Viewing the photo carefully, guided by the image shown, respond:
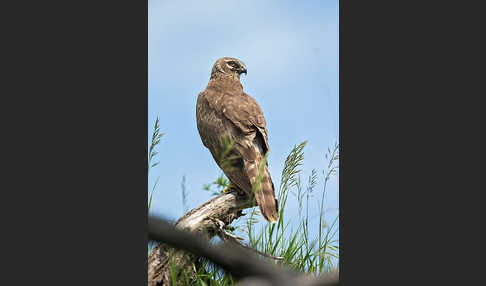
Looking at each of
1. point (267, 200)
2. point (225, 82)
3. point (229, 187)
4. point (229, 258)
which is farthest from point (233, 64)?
point (229, 258)

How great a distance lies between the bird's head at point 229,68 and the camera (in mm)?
3837

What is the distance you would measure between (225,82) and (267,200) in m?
1.64

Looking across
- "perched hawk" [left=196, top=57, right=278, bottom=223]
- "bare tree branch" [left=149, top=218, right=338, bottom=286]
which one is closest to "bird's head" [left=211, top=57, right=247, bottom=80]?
"perched hawk" [left=196, top=57, right=278, bottom=223]

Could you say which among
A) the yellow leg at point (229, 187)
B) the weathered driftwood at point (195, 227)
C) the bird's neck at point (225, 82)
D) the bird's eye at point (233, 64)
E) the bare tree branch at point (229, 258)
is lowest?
the bare tree branch at point (229, 258)

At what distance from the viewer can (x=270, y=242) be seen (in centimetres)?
316

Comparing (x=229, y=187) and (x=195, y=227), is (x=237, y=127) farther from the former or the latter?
(x=195, y=227)

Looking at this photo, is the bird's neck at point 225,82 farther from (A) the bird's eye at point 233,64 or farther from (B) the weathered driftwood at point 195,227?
(B) the weathered driftwood at point 195,227

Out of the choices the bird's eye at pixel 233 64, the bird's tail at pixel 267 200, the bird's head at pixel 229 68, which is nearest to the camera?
the bird's tail at pixel 267 200

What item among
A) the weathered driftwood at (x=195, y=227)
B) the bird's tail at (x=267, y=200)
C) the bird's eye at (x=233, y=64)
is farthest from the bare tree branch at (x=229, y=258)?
the bird's eye at (x=233, y=64)

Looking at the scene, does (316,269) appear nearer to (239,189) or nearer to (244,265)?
(239,189)

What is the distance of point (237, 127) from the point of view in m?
3.84

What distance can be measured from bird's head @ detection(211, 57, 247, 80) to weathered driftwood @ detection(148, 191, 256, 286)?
3.28 feet

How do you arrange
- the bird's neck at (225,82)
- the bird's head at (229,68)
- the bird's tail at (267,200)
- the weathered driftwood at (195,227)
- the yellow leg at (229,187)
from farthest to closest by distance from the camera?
the bird's neck at (225,82), the bird's head at (229,68), the yellow leg at (229,187), the bird's tail at (267,200), the weathered driftwood at (195,227)
